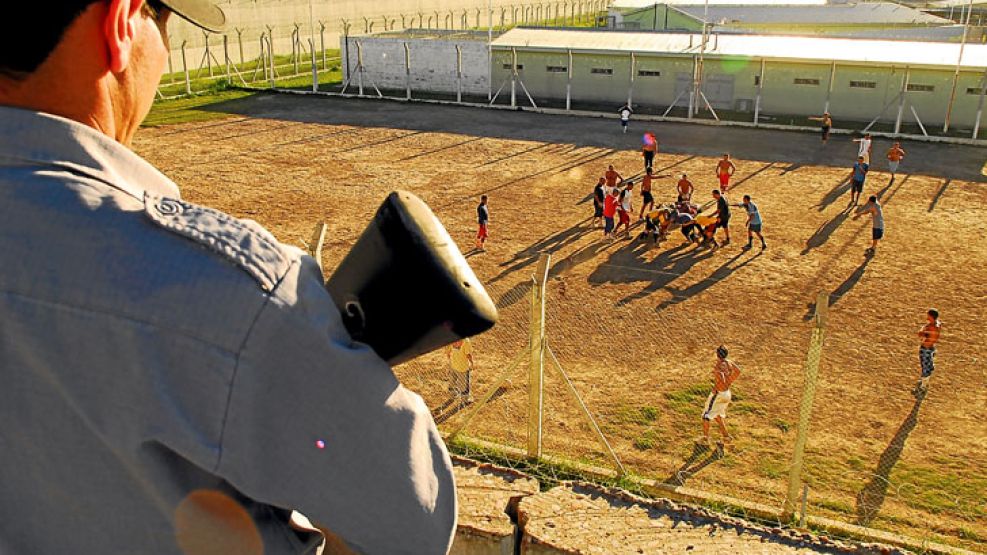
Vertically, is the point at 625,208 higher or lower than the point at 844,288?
higher

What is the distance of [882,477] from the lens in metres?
8.66

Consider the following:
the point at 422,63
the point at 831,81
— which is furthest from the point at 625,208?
the point at 422,63

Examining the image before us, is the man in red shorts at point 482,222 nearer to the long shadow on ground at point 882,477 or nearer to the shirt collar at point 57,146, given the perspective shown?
the long shadow on ground at point 882,477

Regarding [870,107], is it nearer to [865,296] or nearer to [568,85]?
[568,85]

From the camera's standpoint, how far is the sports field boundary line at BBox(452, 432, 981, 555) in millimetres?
6949

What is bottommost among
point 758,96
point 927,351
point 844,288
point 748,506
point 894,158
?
point 844,288

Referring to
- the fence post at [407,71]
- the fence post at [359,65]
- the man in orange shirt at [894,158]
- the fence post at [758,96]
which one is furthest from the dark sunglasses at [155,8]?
the fence post at [359,65]

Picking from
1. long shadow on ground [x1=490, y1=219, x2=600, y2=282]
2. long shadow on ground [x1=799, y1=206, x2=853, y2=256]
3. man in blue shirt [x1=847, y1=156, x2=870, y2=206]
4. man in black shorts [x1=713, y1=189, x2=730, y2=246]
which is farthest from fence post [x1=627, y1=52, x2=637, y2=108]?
man in black shorts [x1=713, y1=189, x2=730, y2=246]

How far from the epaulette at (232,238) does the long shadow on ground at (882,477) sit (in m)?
8.12

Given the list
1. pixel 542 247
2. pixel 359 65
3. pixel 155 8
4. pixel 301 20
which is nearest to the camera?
pixel 155 8

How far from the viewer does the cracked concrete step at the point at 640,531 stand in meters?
5.82

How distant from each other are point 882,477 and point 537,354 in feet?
13.3

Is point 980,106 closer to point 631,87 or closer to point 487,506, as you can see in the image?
point 631,87

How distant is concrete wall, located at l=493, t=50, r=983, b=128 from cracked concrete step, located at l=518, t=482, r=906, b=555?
24492 millimetres
